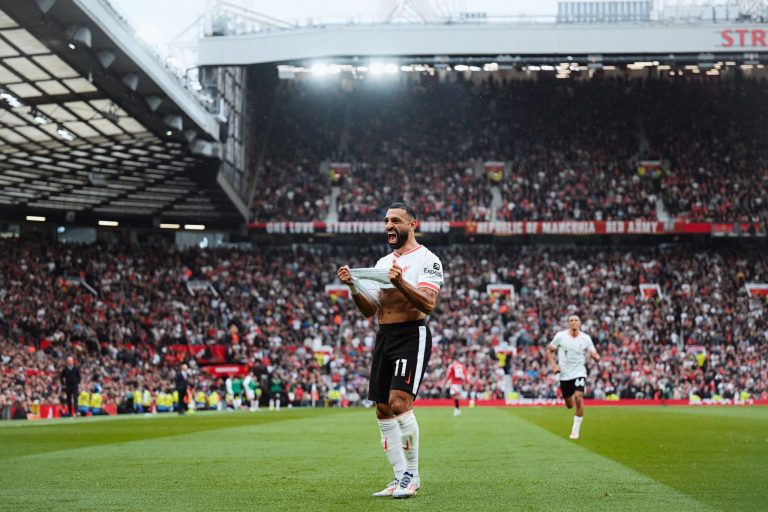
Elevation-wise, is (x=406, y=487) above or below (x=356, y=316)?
below

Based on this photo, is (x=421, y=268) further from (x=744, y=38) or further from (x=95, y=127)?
(x=744, y=38)

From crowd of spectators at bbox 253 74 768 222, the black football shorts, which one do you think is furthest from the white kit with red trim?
crowd of spectators at bbox 253 74 768 222

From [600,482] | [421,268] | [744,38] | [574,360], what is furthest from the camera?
[744,38]

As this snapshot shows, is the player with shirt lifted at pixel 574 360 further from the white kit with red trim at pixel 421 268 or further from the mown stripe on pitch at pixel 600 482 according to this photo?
the white kit with red trim at pixel 421 268

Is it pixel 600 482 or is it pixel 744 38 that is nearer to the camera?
pixel 600 482

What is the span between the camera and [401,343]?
28.0 ft

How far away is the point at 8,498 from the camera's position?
821cm

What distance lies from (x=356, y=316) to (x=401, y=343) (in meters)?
44.0

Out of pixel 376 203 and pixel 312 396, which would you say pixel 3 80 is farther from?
pixel 376 203

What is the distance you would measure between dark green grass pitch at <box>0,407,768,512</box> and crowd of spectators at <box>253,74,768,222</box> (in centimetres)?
3797

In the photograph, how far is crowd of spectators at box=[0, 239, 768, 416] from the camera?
150 ft

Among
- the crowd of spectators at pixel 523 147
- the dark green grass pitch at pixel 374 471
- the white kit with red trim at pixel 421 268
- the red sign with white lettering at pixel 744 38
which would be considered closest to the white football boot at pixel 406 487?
the dark green grass pitch at pixel 374 471

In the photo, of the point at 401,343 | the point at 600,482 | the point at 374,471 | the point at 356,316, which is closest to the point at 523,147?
the point at 356,316

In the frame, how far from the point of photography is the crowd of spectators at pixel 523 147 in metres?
56.2
